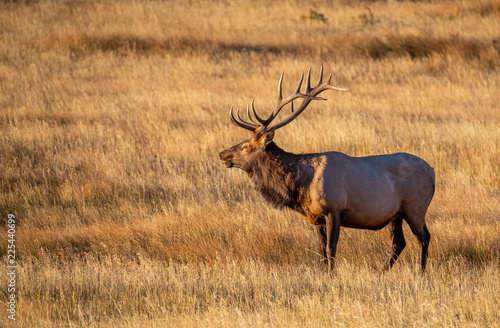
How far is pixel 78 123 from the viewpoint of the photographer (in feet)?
41.0

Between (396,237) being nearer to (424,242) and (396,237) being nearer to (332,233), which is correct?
(424,242)

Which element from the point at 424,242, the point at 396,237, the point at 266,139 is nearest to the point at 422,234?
the point at 424,242

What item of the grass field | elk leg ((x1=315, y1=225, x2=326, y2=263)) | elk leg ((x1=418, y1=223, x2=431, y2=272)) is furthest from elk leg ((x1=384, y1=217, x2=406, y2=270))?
elk leg ((x1=315, y1=225, x2=326, y2=263))

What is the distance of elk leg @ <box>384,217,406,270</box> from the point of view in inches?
268

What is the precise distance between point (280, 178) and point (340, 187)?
69 cm

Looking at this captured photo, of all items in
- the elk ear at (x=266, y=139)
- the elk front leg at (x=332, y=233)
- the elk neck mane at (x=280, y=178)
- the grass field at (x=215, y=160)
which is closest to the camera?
the grass field at (x=215, y=160)

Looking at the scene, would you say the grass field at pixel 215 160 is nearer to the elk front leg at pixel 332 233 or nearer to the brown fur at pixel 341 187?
the elk front leg at pixel 332 233

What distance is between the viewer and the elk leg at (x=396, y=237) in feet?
22.3

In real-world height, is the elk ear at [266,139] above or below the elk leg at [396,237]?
above

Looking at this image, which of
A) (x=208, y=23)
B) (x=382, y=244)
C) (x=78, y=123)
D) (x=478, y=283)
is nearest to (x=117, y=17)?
(x=208, y=23)

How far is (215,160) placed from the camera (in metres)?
10.3

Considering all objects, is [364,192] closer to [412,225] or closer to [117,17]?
[412,225]

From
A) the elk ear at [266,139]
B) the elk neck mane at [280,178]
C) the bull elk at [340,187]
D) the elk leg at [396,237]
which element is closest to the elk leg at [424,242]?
the bull elk at [340,187]

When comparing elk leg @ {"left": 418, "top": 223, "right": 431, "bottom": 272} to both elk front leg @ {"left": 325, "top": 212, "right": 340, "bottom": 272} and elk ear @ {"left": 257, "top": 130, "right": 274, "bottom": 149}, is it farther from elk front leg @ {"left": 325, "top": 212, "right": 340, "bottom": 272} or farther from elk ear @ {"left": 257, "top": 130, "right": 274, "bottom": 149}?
elk ear @ {"left": 257, "top": 130, "right": 274, "bottom": 149}
